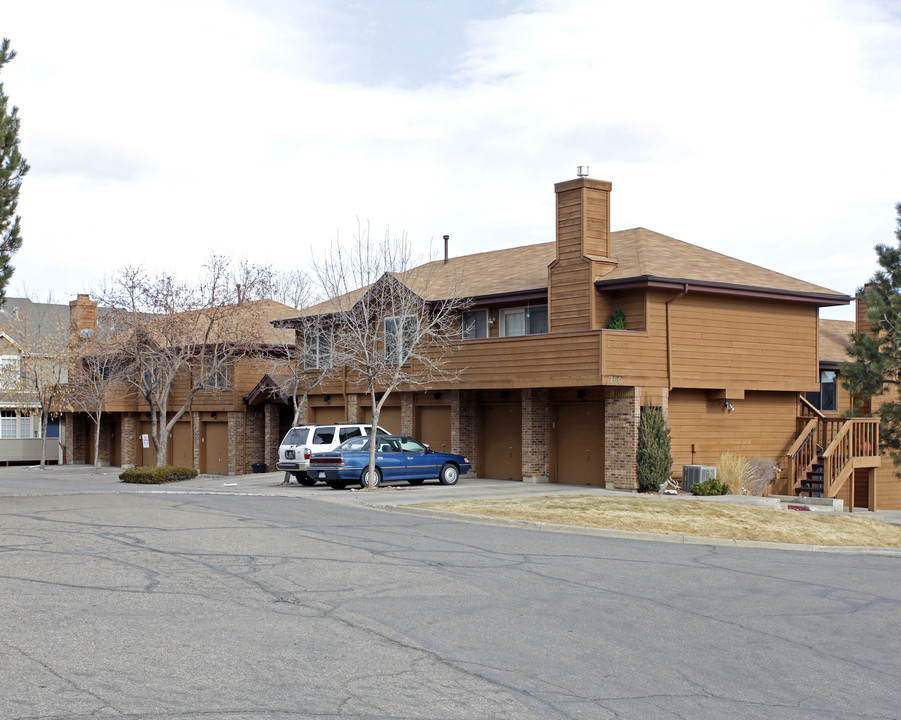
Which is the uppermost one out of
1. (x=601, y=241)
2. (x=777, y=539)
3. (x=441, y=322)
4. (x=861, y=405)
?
(x=601, y=241)

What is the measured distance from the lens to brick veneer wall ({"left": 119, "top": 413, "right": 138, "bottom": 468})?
50.8 metres

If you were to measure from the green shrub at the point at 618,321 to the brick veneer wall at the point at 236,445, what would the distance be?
21.2m

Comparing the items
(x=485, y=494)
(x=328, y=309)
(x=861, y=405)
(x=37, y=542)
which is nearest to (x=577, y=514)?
(x=485, y=494)

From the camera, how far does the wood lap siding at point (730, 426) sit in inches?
1115

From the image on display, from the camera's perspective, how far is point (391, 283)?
1252 inches

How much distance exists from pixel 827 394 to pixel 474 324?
1370 centimetres

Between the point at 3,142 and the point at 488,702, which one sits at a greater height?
the point at 3,142

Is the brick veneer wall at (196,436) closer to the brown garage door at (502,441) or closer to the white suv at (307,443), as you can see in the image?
the white suv at (307,443)

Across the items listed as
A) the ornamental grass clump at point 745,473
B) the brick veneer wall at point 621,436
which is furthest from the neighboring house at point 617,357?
the ornamental grass clump at point 745,473

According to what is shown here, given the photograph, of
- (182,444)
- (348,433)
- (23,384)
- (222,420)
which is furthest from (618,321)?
(23,384)

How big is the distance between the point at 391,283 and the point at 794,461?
13747 millimetres

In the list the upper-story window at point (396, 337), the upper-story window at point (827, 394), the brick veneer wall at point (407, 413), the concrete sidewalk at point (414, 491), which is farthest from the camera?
the upper-story window at point (827, 394)

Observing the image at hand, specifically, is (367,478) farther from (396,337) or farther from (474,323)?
(474,323)

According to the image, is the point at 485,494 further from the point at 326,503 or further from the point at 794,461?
the point at 794,461
